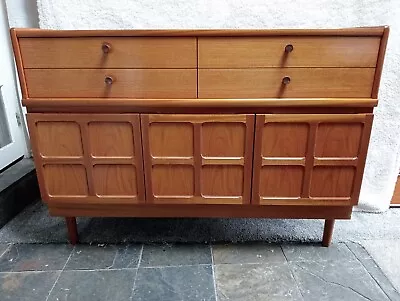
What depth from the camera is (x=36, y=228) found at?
1.25 metres

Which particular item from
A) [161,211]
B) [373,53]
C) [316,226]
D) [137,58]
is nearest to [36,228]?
[161,211]

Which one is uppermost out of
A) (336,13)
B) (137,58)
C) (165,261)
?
(336,13)

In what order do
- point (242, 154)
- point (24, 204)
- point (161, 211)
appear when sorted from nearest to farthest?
point (242, 154) → point (161, 211) → point (24, 204)

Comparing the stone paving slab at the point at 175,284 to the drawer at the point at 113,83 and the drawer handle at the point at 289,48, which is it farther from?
the drawer handle at the point at 289,48

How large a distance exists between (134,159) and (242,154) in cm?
33

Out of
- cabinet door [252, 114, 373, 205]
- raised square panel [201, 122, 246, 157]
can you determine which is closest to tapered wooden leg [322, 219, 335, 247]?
cabinet door [252, 114, 373, 205]

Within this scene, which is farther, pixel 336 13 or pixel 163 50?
pixel 336 13

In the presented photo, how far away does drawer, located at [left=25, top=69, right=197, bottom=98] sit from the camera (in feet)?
2.95

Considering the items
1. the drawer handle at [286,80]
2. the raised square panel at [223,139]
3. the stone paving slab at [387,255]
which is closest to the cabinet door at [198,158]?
the raised square panel at [223,139]

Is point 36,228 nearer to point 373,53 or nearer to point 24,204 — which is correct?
point 24,204

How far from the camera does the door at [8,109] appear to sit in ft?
4.67

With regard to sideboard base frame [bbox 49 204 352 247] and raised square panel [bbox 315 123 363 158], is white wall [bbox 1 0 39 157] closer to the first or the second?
sideboard base frame [bbox 49 204 352 247]

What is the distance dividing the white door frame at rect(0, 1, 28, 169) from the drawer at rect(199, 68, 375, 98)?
106cm

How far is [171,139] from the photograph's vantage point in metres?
0.95
